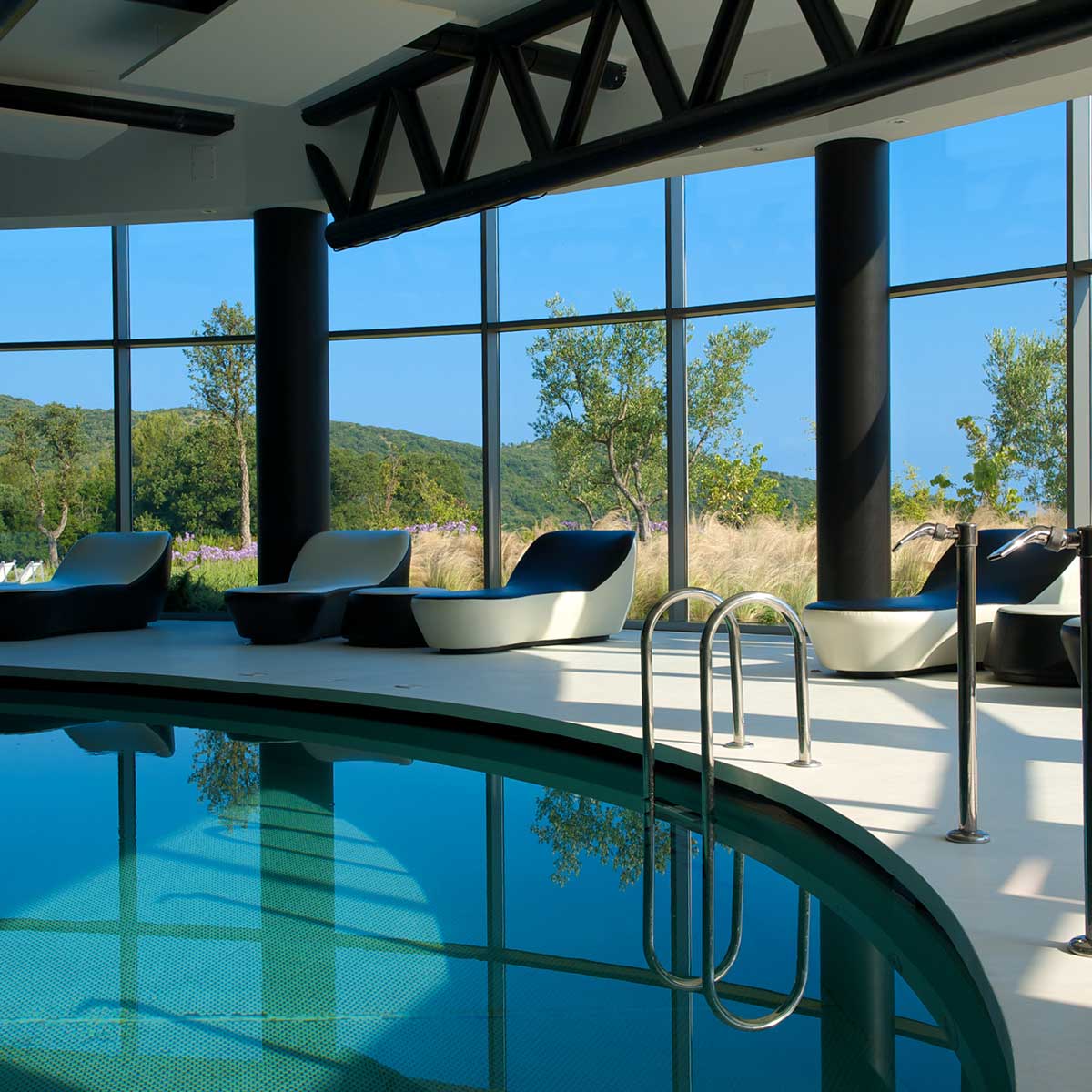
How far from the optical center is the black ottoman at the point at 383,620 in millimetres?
8703

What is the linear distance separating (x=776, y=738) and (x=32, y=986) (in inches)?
116

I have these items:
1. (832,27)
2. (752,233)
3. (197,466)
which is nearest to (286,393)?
(197,466)

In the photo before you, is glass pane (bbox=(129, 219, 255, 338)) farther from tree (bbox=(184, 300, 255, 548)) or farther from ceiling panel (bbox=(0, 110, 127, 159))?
ceiling panel (bbox=(0, 110, 127, 159))

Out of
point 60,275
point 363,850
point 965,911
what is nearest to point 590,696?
point 363,850

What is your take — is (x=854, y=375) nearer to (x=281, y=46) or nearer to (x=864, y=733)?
(x=864, y=733)

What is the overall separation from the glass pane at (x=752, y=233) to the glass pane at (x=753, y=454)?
0.25 m

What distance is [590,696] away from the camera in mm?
6133

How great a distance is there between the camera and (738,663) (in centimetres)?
452

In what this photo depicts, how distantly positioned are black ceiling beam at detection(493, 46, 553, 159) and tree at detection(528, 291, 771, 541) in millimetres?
3551

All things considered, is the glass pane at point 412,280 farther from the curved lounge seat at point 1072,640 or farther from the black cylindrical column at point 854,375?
the curved lounge seat at point 1072,640

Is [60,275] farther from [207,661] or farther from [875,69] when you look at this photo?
[875,69]

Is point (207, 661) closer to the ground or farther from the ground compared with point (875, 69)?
closer to the ground

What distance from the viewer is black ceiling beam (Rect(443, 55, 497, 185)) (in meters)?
7.19

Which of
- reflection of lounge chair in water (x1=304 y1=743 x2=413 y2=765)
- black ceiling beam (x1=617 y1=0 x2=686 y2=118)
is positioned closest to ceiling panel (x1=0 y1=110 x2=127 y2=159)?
black ceiling beam (x1=617 y1=0 x2=686 y2=118)
